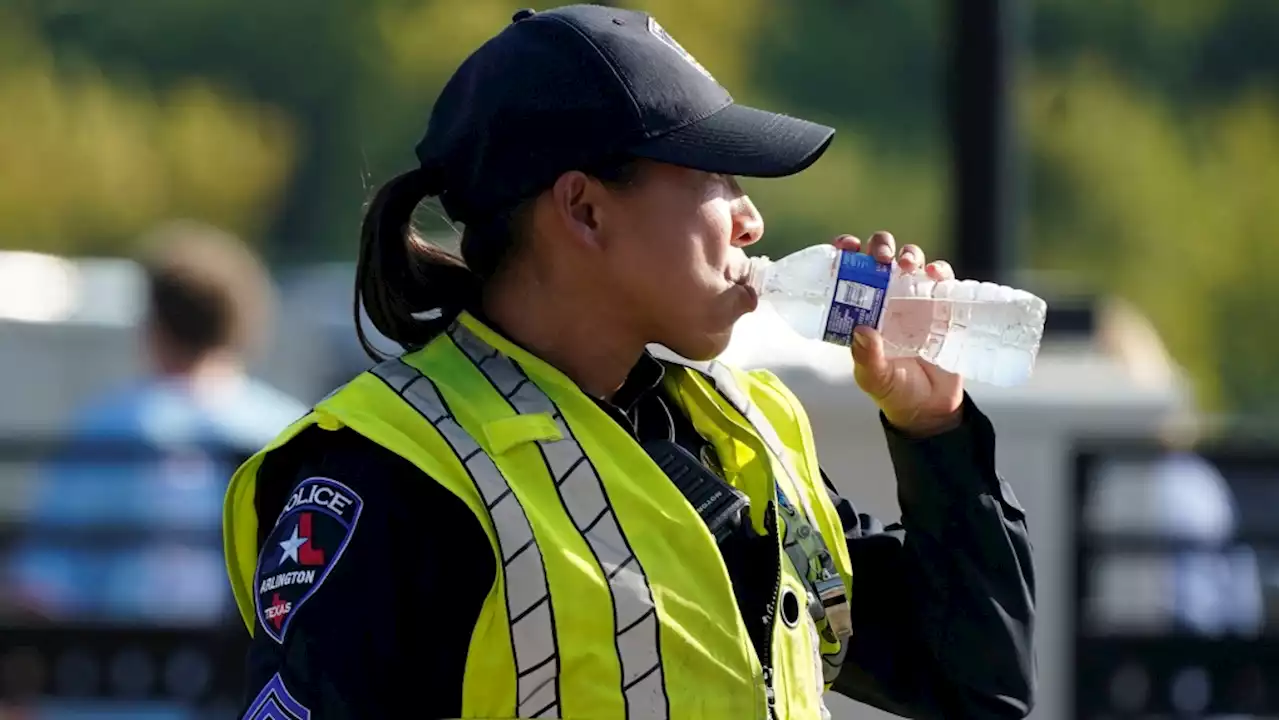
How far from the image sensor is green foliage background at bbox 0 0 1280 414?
1778 cm

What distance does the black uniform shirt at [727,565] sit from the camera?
2.00 meters

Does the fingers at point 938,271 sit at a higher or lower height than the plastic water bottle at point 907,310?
higher

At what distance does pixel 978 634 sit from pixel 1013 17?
159 inches

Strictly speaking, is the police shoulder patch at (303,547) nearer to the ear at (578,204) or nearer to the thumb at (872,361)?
the ear at (578,204)

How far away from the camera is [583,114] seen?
2145mm

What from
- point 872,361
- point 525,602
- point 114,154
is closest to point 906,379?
point 872,361

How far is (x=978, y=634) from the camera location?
7.66ft

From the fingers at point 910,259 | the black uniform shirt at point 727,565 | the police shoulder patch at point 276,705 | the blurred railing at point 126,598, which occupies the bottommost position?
the blurred railing at point 126,598

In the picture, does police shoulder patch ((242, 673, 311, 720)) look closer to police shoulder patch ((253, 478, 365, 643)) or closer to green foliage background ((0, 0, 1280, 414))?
police shoulder patch ((253, 478, 365, 643))

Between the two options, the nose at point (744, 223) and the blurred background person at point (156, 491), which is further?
the blurred background person at point (156, 491)

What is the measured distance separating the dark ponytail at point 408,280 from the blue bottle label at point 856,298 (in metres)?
0.40

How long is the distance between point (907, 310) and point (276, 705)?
35.0 inches

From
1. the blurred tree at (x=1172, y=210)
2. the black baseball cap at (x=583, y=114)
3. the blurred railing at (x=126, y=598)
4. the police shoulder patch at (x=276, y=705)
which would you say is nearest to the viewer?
the police shoulder patch at (x=276, y=705)

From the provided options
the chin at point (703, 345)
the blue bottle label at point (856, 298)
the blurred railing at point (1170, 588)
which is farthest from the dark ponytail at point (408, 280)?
the blurred railing at point (1170, 588)
